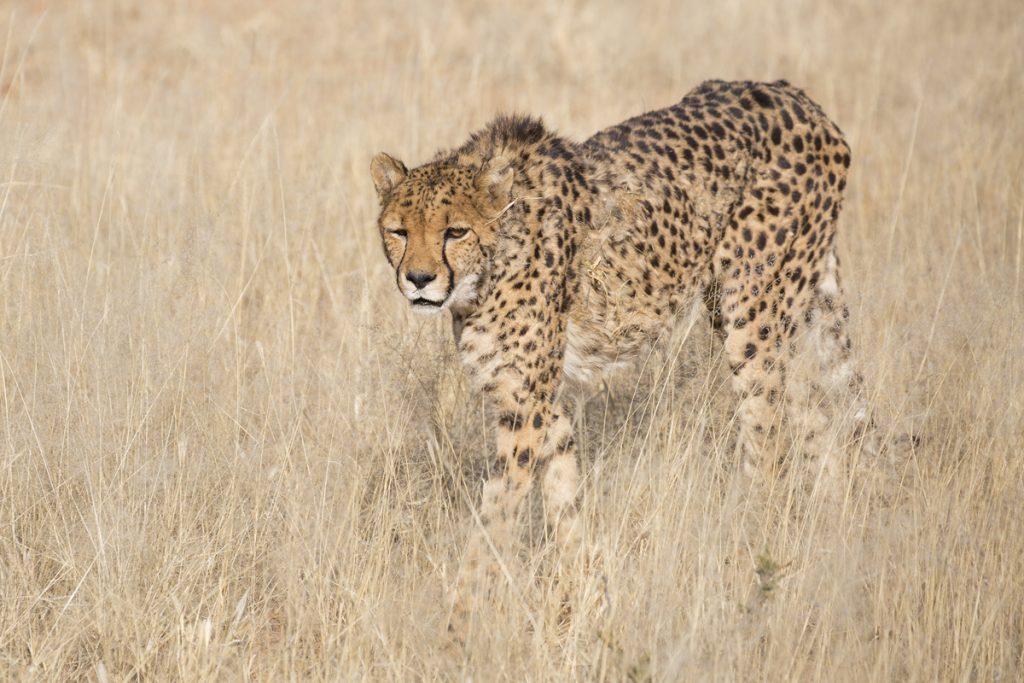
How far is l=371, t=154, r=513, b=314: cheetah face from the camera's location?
328 cm

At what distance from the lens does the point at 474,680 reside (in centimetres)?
285

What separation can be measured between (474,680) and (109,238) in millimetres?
2563

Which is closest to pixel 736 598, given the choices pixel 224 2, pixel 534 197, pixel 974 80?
pixel 534 197

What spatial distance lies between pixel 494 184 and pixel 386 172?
12.6 inches

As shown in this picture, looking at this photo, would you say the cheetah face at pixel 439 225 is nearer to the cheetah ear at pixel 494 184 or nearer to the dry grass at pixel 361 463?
the cheetah ear at pixel 494 184

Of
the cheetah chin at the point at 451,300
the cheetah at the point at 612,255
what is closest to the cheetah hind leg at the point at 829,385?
the cheetah at the point at 612,255

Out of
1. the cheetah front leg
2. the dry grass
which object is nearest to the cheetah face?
the cheetah front leg

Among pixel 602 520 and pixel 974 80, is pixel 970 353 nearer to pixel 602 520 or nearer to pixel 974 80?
pixel 602 520

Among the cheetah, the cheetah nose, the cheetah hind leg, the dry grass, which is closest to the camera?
the dry grass

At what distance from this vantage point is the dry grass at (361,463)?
295cm

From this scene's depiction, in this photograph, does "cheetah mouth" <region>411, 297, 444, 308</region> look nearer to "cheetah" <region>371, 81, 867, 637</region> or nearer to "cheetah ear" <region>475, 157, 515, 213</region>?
"cheetah" <region>371, 81, 867, 637</region>

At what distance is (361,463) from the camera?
3.79 metres

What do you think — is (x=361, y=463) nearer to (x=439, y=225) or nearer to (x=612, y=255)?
(x=439, y=225)

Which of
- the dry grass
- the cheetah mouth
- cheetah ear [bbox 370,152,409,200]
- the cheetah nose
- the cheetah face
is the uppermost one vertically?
cheetah ear [bbox 370,152,409,200]
